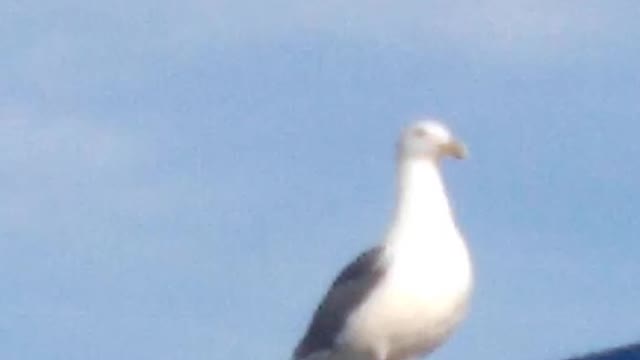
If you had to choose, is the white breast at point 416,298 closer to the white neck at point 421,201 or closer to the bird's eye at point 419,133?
the white neck at point 421,201

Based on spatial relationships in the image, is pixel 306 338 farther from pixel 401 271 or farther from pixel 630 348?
pixel 630 348

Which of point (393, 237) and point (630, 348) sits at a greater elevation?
point (393, 237)

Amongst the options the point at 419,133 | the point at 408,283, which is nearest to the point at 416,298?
the point at 408,283

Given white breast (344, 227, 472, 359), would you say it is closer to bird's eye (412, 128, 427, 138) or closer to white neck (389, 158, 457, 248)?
white neck (389, 158, 457, 248)

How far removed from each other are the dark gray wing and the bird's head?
69 centimetres

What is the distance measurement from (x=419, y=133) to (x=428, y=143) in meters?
0.08

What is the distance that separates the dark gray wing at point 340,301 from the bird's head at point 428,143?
2.27 feet

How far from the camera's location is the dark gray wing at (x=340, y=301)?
20141mm

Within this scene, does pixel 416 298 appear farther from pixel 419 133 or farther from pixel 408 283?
pixel 419 133

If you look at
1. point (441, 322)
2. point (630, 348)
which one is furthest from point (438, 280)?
point (630, 348)

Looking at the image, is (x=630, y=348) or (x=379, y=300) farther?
(x=379, y=300)

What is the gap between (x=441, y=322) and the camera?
766 inches

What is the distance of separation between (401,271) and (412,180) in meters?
0.82

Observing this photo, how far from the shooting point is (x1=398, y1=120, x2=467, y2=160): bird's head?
20453mm
